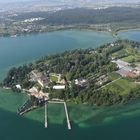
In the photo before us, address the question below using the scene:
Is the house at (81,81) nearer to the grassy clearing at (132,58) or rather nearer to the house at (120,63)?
the house at (120,63)

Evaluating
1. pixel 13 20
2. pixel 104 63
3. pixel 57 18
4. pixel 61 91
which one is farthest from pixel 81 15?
pixel 61 91

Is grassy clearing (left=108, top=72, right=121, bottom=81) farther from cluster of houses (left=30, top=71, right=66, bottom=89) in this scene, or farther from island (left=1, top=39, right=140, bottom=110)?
cluster of houses (left=30, top=71, right=66, bottom=89)

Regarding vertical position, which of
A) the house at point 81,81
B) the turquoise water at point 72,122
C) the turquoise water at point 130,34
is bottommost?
the turquoise water at point 130,34

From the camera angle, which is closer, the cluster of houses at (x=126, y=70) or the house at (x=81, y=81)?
the house at (x=81, y=81)

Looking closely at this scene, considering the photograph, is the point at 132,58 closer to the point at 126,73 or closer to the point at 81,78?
the point at 126,73

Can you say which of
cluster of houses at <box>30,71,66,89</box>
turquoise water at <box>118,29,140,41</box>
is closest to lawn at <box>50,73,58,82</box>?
cluster of houses at <box>30,71,66,89</box>

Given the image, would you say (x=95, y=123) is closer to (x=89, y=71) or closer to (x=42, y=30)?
(x=89, y=71)

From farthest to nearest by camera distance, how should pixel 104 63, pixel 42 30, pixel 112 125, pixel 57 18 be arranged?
pixel 57 18 → pixel 42 30 → pixel 104 63 → pixel 112 125

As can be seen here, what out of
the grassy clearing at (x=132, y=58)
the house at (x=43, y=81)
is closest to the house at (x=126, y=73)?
the grassy clearing at (x=132, y=58)
